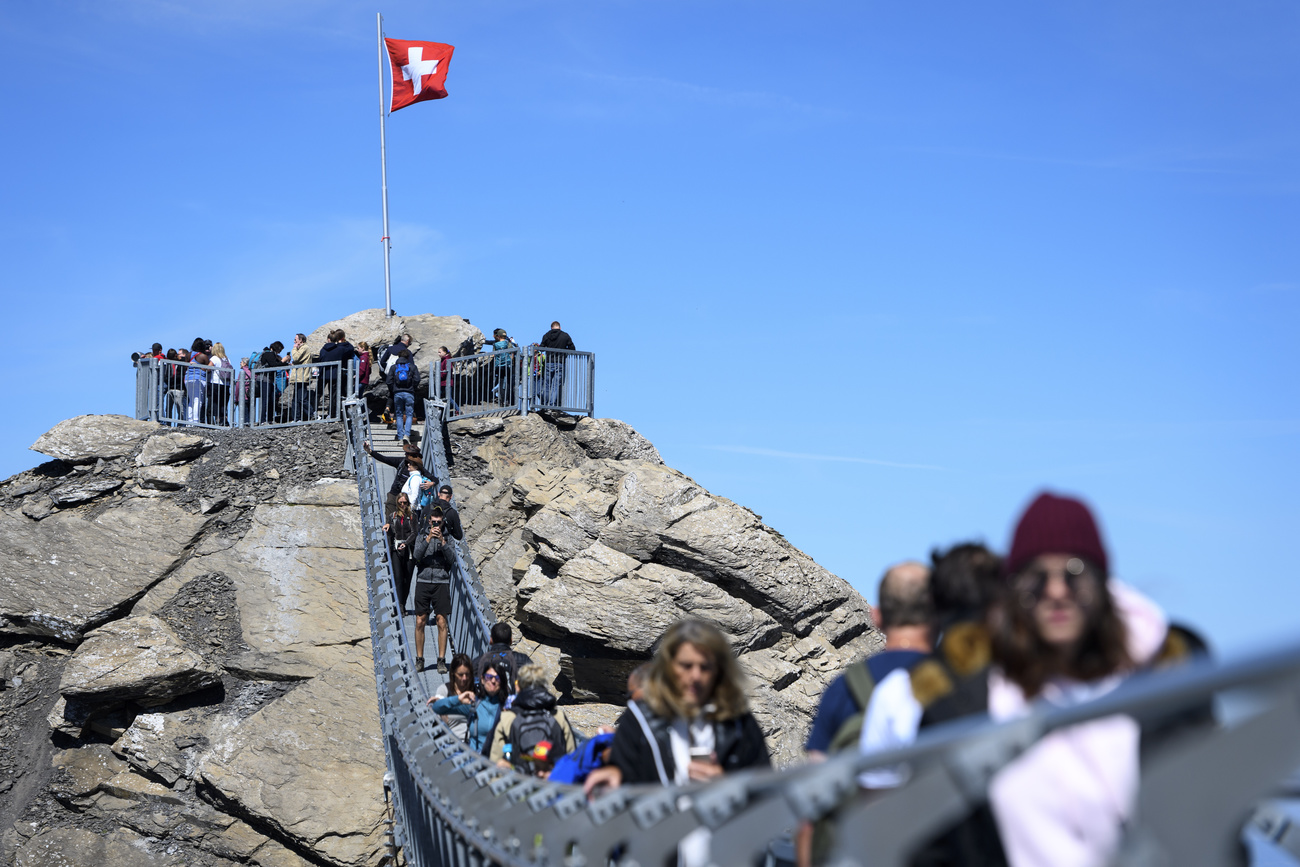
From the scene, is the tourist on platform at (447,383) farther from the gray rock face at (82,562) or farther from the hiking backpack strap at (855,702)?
the hiking backpack strap at (855,702)

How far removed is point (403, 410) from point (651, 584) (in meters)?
5.11

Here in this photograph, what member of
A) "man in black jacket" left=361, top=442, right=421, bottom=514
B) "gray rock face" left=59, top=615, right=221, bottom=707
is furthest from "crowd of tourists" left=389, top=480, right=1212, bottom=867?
"gray rock face" left=59, top=615, right=221, bottom=707

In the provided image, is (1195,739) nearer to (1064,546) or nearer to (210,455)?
(1064,546)

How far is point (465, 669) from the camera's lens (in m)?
9.67

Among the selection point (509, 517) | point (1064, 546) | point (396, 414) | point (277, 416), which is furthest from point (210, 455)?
point (1064, 546)

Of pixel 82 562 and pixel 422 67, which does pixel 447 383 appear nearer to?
pixel 82 562

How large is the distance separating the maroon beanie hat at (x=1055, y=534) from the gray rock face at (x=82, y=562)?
689 inches

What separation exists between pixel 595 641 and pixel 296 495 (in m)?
5.49

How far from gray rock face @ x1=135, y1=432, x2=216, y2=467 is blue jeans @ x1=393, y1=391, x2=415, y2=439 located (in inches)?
144

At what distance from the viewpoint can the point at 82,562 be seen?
58.4ft

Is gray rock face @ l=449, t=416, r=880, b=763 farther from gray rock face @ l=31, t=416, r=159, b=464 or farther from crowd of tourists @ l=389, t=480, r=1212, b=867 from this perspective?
crowd of tourists @ l=389, t=480, r=1212, b=867

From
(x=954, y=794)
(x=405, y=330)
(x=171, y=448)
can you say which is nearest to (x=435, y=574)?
(x=171, y=448)

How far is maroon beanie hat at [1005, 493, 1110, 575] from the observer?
2152mm

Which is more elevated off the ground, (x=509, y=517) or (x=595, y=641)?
(x=509, y=517)
